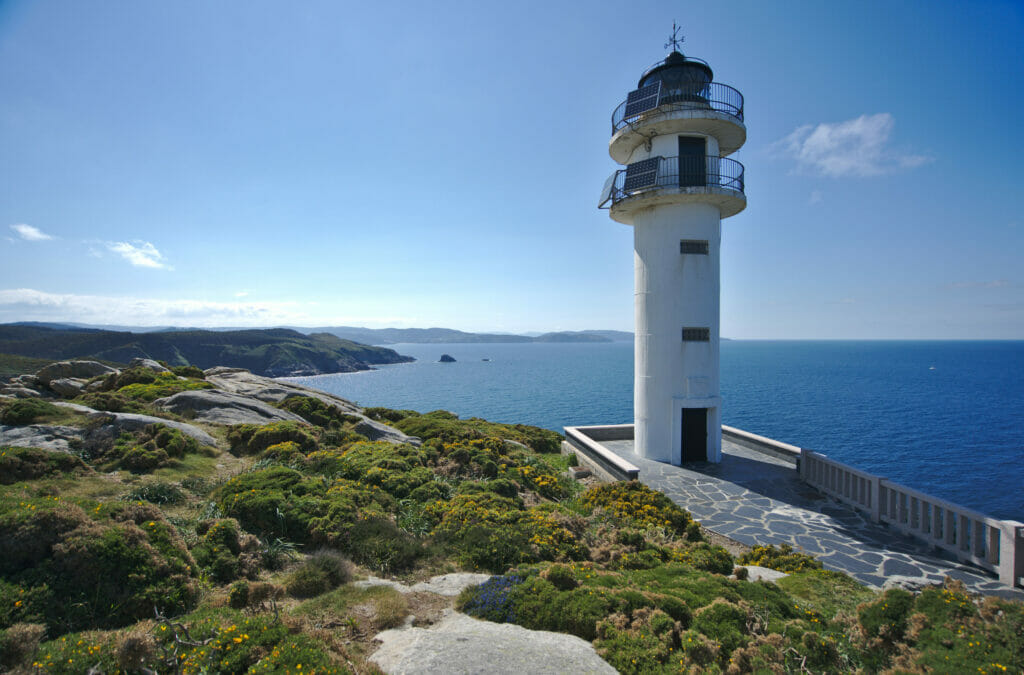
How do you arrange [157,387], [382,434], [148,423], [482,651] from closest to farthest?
1. [482,651]
2. [148,423]
3. [157,387]
4. [382,434]

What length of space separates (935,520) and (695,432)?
6.45m

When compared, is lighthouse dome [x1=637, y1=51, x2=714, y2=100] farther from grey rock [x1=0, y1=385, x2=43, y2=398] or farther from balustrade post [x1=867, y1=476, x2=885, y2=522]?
grey rock [x1=0, y1=385, x2=43, y2=398]

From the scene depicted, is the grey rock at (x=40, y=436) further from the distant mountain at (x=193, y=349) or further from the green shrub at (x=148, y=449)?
the distant mountain at (x=193, y=349)

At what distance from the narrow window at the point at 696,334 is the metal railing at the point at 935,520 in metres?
4.48

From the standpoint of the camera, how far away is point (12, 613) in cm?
456

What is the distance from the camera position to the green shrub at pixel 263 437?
12852 mm

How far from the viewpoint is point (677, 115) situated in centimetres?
1361

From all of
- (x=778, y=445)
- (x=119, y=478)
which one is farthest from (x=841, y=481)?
(x=119, y=478)

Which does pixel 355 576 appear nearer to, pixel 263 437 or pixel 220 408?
pixel 263 437

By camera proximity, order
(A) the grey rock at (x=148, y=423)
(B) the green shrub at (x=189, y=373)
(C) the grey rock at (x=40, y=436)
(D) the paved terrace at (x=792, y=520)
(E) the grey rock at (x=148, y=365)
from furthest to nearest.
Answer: (B) the green shrub at (x=189, y=373) < (E) the grey rock at (x=148, y=365) < (A) the grey rock at (x=148, y=423) < (C) the grey rock at (x=40, y=436) < (D) the paved terrace at (x=792, y=520)

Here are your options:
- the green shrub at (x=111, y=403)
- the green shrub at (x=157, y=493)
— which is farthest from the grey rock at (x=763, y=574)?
the green shrub at (x=111, y=403)

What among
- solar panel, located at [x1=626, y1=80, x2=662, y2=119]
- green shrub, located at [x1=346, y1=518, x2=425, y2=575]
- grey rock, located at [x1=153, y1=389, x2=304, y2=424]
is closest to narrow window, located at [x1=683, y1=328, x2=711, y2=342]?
solar panel, located at [x1=626, y1=80, x2=662, y2=119]

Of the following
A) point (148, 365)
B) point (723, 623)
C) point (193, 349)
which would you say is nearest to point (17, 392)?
point (148, 365)

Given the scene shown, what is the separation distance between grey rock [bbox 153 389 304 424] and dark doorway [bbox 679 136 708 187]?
53.1 feet
